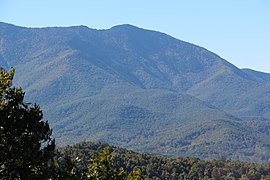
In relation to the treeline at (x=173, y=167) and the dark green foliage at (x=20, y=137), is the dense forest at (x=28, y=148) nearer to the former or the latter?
the dark green foliage at (x=20, y=137)

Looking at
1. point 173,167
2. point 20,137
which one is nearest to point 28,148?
point 20,137

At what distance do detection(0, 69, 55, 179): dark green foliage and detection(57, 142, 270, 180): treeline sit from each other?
6495cm

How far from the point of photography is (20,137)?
577 inches

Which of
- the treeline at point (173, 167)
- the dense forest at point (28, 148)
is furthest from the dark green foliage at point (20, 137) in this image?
the treeline at point (173, 167)

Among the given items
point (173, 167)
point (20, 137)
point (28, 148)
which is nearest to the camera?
point (28, 148)

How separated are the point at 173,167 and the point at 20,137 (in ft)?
252

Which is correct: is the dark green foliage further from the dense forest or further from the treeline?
the treeline

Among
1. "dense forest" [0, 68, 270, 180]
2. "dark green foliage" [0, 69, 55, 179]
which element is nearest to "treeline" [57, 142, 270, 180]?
"dense forest" [0, 68, 270, 180]

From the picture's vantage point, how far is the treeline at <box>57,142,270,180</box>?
85.0 metres

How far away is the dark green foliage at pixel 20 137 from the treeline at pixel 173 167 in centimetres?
6495

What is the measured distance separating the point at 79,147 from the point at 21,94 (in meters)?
84.5

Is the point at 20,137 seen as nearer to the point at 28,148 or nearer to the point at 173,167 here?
the point at 28,148

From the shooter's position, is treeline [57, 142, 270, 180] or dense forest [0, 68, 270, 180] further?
treeline [57, 142, 270, 180]

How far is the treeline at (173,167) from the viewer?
8500 centimetres
